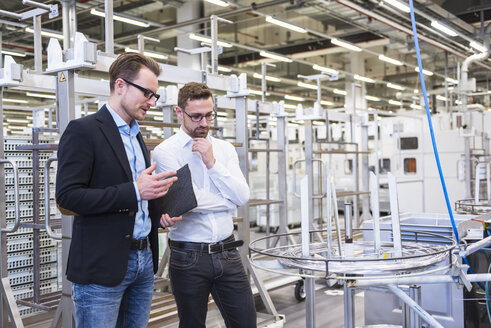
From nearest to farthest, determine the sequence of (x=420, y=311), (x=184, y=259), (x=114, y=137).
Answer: (x=420, y=311), (x=114, y=137), (x=184, y=259)

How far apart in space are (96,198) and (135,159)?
0.27 metres

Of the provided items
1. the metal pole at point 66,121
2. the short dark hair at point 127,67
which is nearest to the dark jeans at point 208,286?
the short dark hair at point 127,67

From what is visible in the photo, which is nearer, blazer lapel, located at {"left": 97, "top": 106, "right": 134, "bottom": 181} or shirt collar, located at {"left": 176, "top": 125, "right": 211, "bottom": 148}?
blazer lapel, located at {"left": 97, "top": 106, "right": 134, "bottom": 181}

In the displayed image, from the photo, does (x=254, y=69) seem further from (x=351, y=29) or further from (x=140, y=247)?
(x=140, y=247)

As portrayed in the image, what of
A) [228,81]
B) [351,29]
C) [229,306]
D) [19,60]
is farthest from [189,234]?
[19,60]

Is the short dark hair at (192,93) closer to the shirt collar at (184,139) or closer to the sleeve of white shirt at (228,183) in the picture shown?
the shirt collar at (184,139)

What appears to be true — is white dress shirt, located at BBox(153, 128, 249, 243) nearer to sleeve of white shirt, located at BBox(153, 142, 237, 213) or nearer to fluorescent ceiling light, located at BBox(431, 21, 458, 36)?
sleeve of white shirt, located at BBox(153, 142, 237, 213)

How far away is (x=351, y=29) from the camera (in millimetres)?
12133

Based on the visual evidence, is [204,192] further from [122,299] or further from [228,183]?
[122,299]

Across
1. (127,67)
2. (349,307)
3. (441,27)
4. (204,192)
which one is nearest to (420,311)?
(349,307)

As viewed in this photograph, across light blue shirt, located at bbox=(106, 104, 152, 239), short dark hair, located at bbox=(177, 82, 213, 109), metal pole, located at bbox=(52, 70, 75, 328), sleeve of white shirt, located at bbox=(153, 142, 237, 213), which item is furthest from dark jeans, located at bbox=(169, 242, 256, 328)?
metal pole, located at bbox=(52, 70, 75, 328)

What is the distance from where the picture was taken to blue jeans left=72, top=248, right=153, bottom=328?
1.58m

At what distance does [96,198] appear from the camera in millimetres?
1509

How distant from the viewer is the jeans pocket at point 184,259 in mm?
1970
